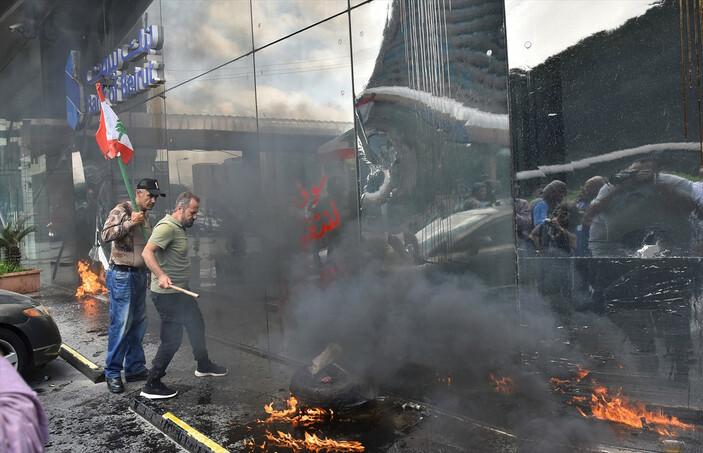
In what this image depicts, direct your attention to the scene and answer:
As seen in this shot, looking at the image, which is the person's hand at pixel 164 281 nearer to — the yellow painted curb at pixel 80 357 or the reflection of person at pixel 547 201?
the yellow painted curb at pixel 80 357

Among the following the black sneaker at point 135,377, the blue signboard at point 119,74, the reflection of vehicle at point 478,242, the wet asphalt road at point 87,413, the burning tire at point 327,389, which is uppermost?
the blue signboard at point 119,74

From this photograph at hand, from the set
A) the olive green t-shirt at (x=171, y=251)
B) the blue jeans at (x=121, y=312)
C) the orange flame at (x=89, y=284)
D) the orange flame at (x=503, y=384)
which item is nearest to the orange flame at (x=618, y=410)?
the orange flame at (x=503, y=384)

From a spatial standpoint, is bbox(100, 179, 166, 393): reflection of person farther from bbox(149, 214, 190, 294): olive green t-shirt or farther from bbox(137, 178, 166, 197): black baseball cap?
bbox(149, 214, 190, 294): olive green t-shirt

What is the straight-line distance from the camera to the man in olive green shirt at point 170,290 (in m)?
4.54

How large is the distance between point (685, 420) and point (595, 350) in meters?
0.67

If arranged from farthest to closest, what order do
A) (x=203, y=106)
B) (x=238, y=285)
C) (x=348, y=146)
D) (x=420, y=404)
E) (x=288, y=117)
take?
1. (x=203, y=106)
2. (x=238, y=285)
3. (x=288, y=117)
4. (x=348, y=146)
5. (x=420, y=404)

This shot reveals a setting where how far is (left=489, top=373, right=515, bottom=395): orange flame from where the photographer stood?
13.4 feet

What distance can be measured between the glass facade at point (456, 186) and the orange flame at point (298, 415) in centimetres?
64

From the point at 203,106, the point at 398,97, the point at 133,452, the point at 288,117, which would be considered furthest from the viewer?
the point at 203,106

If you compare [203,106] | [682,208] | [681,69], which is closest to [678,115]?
[681,69]

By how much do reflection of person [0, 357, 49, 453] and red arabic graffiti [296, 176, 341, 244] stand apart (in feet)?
13.6

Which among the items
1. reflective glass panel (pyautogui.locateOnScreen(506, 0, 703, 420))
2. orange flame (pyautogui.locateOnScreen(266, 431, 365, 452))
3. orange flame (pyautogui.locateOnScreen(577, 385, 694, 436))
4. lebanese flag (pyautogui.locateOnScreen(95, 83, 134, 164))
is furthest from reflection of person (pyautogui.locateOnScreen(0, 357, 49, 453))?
lebanese flag (pyautogui.locateOnScreen(95, 83, 134, 164))

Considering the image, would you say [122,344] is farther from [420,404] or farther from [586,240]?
[586,240]

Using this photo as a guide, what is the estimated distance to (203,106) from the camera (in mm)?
7066
